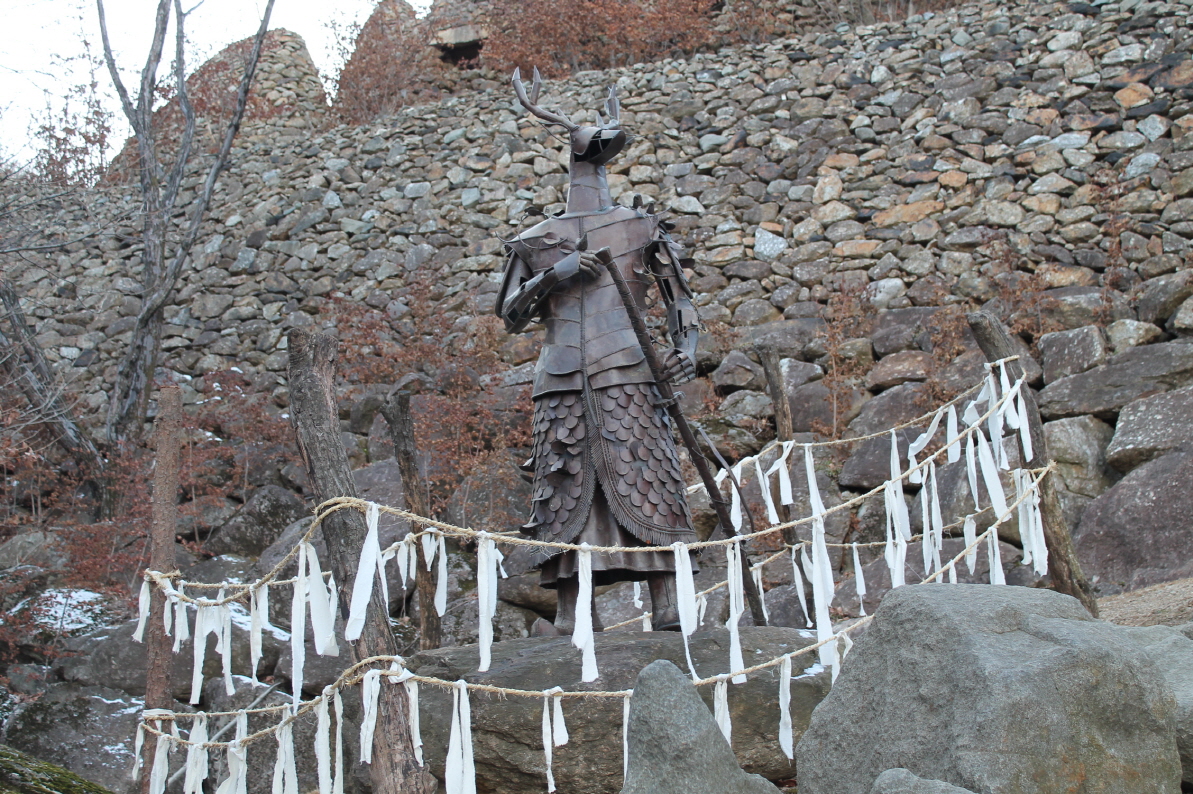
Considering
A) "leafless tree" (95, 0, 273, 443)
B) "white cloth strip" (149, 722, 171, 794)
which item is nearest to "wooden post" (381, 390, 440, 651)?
"white cloth strip" (149, 722, 171, 794)

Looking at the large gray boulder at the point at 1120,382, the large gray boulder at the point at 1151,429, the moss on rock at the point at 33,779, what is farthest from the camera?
the large gray boulder at the point at 1120,382

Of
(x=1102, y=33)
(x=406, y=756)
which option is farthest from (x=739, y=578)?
(x=1102, y=33)

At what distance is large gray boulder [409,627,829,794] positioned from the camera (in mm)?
3754

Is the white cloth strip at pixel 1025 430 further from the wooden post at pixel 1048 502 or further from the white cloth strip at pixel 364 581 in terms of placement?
the white cloth strip at pixel 364 581

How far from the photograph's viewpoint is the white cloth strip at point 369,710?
11.0 ft

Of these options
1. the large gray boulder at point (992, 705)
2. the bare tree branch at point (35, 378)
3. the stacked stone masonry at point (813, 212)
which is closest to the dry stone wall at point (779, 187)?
the stacked stone masonry at point (813, 212)

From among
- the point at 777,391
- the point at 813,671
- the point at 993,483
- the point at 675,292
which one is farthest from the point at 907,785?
the point at 777,391

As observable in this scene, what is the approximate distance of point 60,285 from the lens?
12984 millimetres

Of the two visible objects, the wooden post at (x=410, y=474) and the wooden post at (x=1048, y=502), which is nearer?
the wooden post at (x=1048, y=502)

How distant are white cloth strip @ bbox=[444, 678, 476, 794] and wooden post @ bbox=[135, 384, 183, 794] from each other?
6.16 feet

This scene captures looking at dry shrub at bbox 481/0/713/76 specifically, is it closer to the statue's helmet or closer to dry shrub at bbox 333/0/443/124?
dry shrub at bbox 333/0/443/124

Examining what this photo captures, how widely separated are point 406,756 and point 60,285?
1147 centimetres

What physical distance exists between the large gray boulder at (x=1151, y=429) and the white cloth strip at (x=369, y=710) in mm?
5166

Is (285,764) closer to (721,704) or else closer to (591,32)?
(721,704)
